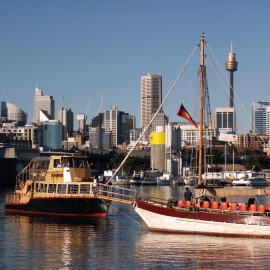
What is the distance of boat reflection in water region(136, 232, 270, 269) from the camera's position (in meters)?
41.2

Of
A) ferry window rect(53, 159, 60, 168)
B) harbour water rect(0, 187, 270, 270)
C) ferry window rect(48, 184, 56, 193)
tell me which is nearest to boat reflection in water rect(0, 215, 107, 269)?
harbour water rect(0, 187, 270, 270)

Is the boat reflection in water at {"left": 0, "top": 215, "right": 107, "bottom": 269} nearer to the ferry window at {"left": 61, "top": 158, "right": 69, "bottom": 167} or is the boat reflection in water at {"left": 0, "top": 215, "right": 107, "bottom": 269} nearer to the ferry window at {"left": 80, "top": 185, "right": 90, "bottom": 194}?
the ferry window at {"left": 80, "top": 185, "right": 90, "bottom": 194}

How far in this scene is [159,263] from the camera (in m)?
41.6

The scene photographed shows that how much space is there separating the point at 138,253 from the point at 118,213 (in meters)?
31.8

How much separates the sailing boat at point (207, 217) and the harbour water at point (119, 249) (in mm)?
796

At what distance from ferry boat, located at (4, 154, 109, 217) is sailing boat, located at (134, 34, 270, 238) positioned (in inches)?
576

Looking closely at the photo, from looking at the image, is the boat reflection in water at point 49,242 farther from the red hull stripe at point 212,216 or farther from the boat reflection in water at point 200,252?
the red hull stripe at point 212,216

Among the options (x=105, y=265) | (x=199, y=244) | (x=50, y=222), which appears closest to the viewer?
(x=105, y=265)

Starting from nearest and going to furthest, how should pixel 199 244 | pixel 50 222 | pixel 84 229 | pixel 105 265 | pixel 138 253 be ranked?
pixel 105 265
pixel 138 253
pixel 199 244
pixel 84 229
pixel 50 222

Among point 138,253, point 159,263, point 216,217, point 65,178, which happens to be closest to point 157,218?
point 216,217

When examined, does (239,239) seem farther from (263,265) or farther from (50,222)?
(50,222)

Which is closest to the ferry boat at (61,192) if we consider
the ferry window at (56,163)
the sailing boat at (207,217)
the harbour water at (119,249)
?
the ferry window at (56,163)

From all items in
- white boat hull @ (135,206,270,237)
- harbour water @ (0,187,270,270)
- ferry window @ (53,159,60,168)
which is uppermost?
ferry window @ (53,159,60,168)

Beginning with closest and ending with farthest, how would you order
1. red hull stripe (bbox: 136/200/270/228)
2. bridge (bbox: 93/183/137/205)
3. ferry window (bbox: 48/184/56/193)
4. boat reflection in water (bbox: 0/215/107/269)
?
boat reflection in water (bbox: 0/215/107/269), red hull stripe (bbox: 136/200/270/228), bridge (bbox: 93/183/137/205), ferry window (bbox: 48/184/56/193)
